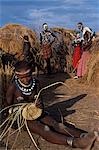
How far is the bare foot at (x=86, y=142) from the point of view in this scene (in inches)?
216

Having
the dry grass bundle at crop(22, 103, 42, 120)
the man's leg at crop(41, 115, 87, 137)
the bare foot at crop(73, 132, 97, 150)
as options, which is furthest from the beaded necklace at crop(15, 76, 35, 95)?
the bare foot at crop(73, 132, 97, 150)

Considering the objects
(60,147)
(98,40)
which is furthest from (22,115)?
(98,40)

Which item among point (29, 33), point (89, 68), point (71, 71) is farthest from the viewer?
point (29, 33)

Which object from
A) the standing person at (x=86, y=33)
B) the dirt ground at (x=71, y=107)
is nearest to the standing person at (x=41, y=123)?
the dirt ground at (x=71, y=107)

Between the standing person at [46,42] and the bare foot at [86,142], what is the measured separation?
6950 mm

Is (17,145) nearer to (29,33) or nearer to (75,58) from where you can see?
(75,58)

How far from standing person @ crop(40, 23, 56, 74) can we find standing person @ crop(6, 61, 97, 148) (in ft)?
20.2

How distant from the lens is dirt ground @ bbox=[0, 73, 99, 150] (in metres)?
5.86

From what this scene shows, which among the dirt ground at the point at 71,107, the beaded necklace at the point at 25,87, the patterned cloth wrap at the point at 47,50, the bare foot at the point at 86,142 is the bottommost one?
the dirt ground at the point at 71,107

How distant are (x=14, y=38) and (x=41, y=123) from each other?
25.3ft

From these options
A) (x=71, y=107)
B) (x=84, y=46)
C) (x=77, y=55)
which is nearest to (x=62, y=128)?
(x=71, y=107)

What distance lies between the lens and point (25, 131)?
621cm

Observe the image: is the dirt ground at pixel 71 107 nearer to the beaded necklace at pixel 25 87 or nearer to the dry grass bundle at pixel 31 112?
the dry grass bundle at pixel 31 112

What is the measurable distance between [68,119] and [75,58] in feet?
17.5
